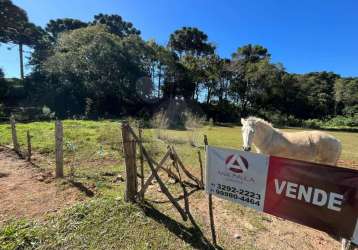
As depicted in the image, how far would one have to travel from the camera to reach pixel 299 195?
294 centimetres

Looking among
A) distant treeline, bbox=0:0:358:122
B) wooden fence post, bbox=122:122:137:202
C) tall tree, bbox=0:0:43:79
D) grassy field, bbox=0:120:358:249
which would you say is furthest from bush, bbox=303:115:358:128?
tall tree, bbox=0:0:43:79

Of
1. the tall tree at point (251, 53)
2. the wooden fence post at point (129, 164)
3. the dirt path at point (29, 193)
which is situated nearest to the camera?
the dirt path at point (29, 193)

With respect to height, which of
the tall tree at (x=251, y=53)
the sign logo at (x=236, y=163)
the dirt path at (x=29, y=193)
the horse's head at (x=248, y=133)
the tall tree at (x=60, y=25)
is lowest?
the dirt path at (x=29, y=193)

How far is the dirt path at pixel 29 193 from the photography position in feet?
13.9

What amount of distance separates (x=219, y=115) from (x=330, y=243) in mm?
28328

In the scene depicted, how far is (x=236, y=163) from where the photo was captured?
11.5 feet

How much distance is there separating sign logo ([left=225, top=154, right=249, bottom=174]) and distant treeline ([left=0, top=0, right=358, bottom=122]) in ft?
73.1

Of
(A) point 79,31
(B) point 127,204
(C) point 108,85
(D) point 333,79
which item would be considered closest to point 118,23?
(A) point 79,31

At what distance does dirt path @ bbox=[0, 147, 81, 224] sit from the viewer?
166 inches

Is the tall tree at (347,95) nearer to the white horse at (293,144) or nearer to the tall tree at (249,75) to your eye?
the tall tree at (249,75)

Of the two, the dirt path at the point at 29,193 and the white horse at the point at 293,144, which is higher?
the white horse at the point at 293,144

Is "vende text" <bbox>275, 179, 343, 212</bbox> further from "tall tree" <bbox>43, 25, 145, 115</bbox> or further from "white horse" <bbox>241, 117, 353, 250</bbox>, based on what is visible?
"tall tree" <bbox>43, 25, 145, 115</bbox>

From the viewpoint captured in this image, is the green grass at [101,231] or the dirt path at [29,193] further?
the dirt path at [29,193]

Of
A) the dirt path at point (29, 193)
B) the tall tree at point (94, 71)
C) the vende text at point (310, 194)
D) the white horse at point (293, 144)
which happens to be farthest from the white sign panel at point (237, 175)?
the tall tree at point (94, 71)
